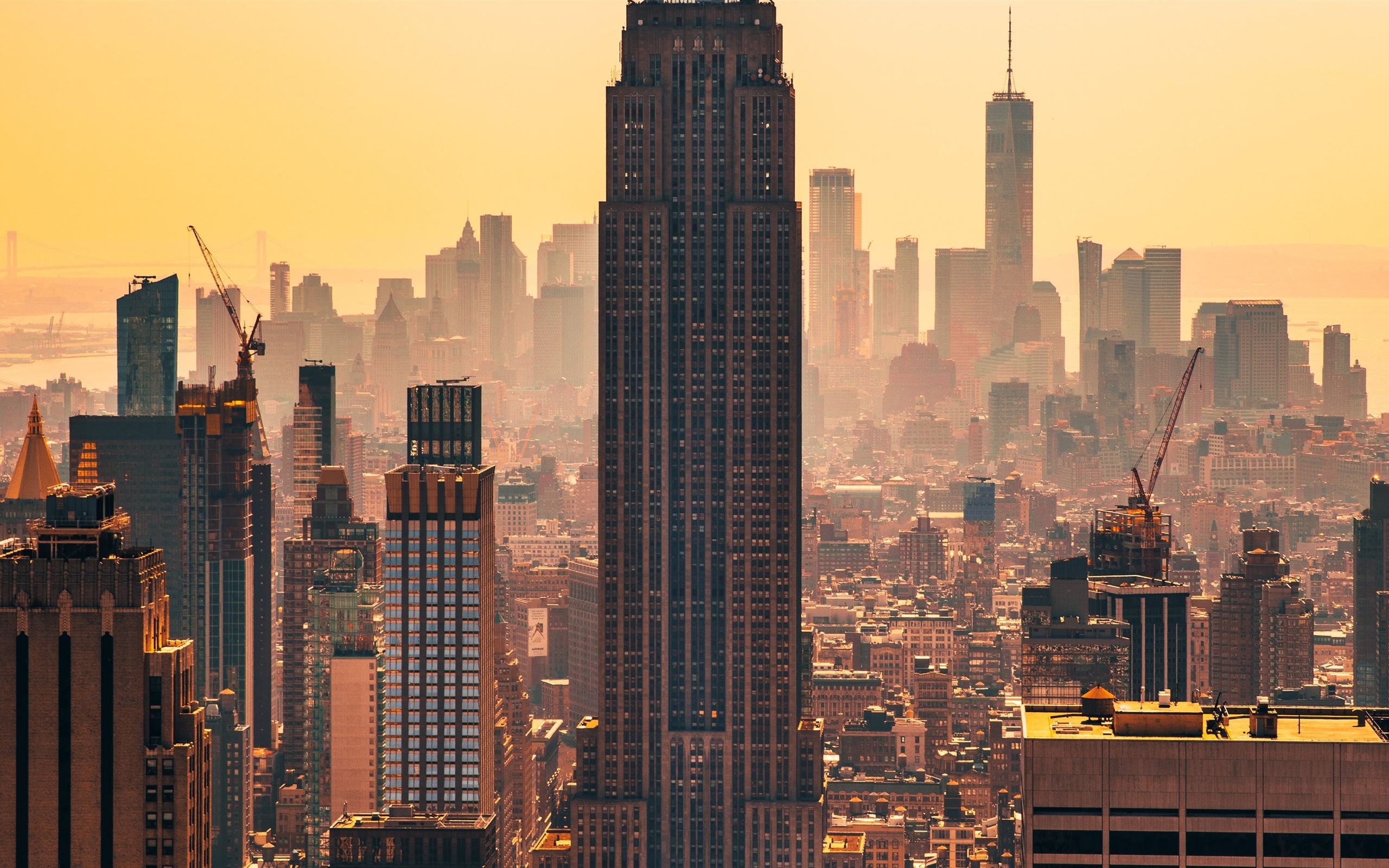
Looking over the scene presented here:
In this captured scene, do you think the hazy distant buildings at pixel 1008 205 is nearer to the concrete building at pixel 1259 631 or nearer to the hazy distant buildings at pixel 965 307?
the hazy distant buildings at pixel 965 307

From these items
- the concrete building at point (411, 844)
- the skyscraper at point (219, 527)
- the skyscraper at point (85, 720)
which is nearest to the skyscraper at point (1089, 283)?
the skyscraper at point (219, 527)

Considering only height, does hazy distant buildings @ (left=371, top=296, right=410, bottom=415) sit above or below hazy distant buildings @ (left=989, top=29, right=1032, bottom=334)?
below

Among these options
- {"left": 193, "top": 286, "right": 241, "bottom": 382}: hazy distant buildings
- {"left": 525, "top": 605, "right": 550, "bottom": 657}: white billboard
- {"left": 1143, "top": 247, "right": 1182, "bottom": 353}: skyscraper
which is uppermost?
{"left": 1143, "top": 247, "right": 1182, "bottom": 353}: skyscraper

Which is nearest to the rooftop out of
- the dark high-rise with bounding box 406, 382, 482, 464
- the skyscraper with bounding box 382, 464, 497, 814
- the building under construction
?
the skyscraper with bounding box 382, 464, 497, 814

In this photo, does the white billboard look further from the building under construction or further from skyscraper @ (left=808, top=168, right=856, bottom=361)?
the building under construction

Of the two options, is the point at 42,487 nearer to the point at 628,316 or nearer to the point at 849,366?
the point at 628,316

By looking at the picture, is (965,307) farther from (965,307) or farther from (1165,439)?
(1165,439)

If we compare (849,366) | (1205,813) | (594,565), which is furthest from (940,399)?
(1205,813)

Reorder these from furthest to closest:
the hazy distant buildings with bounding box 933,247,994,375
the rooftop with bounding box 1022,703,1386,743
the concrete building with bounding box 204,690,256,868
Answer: the hazy distant buildings with bounding box 933,247,994,375 → the concrete building with bounding box 204,690,256,868 → the rooftop with bounding box 1022,703,1386,743
